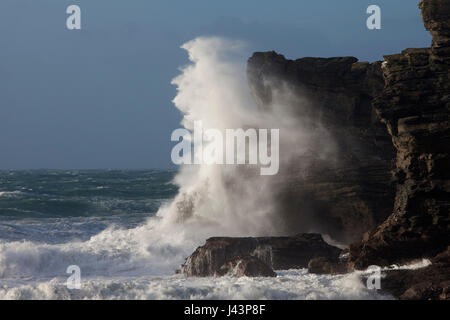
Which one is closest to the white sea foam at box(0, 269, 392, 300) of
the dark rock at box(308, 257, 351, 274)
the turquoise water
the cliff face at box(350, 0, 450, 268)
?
the dark rock at box(308, 257, 351, 274)

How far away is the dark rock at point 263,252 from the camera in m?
14.0

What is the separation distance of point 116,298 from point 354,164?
11056mm

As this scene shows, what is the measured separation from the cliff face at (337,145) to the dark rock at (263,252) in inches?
137

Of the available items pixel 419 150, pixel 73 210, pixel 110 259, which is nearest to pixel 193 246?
pixel 110 259

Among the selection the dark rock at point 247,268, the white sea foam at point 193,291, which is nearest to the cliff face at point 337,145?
the dark rock at point 247,268

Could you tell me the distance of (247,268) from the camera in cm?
1223

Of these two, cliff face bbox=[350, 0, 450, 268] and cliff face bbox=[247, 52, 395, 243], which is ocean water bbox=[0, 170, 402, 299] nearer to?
cliff face bbox=[350, 0, 450, 268]

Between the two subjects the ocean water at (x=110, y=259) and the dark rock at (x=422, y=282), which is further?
the ocean water at (x=110, y=259)

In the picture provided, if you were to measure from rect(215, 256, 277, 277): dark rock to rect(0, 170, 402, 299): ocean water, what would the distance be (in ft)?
1.09

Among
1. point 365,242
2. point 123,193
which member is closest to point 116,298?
point 365,242

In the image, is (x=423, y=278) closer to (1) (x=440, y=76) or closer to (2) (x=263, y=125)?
(1) (x=440, y=76)

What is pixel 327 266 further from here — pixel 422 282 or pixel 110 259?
pixel 110 259

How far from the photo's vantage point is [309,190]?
1858 cm

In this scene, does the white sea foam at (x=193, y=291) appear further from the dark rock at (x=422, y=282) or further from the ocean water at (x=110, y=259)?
the dark rock at (x=422, y=282)
